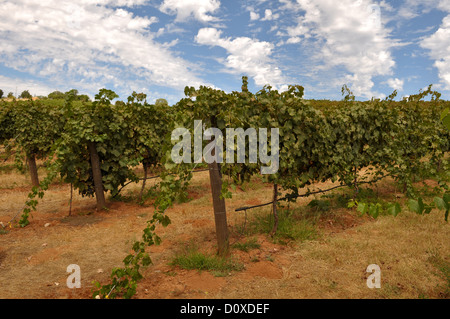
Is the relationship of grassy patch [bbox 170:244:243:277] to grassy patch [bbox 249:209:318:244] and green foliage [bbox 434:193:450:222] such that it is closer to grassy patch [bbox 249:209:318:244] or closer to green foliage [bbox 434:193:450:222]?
grassy patch [bbox 249:209:318:244]

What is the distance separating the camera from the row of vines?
439 centimetres

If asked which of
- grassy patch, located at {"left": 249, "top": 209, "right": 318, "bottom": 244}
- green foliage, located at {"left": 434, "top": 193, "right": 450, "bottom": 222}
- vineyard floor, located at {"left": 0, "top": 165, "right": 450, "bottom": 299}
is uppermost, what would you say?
green foliage, located at {"left": 434, "top": 193, "right": 450, "bottom": 222}

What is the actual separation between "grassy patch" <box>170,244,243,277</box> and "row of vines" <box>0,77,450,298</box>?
0.25m

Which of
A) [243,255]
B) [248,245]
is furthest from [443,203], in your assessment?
[248,245]

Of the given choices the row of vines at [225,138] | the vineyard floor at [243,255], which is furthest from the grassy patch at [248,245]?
the row of vines at [225,138]

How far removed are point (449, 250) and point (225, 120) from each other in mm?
4337

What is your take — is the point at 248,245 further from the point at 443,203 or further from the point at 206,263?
the point at 443,203

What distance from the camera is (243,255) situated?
16.0 ft

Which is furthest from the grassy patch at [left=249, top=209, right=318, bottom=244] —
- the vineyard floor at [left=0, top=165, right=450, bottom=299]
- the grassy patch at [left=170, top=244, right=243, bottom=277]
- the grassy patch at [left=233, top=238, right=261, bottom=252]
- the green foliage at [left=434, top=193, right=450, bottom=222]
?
the green foliage at [left=434, top=193, right=450, bottom=222]

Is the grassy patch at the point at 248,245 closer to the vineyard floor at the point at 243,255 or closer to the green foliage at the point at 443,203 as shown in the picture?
the vineyard floor at the point at 243,255

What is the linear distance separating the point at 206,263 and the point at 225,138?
192 cm

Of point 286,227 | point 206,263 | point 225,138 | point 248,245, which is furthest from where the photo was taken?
point 286,227

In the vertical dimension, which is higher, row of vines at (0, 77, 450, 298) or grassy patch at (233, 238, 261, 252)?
row of vines at (0, 77, 450, 298)

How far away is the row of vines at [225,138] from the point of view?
4.39m
